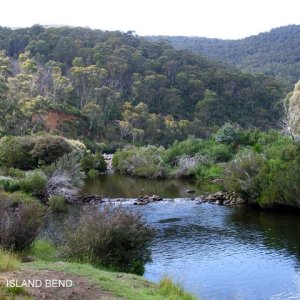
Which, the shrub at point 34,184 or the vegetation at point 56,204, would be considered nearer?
the vegetation at point 56,204

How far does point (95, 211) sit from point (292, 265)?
8282 millimetres

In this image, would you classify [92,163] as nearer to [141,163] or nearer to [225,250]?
[141,163]

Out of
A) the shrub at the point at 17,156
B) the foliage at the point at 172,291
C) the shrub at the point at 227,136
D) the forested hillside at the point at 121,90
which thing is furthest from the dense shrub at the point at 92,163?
the foliage at the point at 172,291

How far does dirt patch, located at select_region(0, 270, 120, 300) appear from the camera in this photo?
10.0 m

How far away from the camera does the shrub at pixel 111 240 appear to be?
16.2 m

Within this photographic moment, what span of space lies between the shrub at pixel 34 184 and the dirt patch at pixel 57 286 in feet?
67.3

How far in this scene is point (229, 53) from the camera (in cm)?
17400

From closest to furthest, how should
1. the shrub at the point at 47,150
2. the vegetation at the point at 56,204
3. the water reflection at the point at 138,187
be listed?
the vegetation at the point at 56,204
the water reflection at the point at 138,187
the shrub at the point at 47,150

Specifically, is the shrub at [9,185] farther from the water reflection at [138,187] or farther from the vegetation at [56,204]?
the water reflection at [138,187]

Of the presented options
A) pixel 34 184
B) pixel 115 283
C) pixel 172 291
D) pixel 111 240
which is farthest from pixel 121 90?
pixel 115 283

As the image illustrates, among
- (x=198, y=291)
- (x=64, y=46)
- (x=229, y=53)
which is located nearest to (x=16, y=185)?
(x=198, y=291)

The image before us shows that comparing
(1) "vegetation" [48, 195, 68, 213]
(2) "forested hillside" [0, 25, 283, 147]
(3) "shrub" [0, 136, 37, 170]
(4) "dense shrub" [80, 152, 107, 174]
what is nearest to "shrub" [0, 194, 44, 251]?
(1) "vegetation" [48, 195, 68, 213]

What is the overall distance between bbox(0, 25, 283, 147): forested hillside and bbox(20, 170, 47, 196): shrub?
34601mm

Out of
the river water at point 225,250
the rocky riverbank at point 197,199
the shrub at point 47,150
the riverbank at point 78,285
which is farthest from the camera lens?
the shrub at point 47,150
